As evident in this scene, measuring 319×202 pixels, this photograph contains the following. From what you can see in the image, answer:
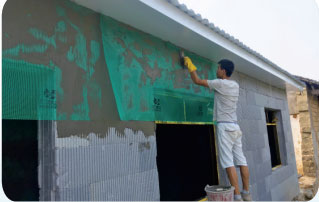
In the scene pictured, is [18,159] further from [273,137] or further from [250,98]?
[273,137]

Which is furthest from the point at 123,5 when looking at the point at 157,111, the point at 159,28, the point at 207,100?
the point at 207,100

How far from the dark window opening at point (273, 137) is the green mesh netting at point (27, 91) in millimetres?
5950

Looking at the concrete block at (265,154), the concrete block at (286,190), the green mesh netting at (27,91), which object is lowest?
the concrete block at (286,190)

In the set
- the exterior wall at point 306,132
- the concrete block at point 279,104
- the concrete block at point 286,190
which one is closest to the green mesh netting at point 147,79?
the concrete block at point 286,190

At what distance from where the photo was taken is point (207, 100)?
3799 millimetres

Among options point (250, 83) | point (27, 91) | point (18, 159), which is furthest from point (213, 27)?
point (250, 83)

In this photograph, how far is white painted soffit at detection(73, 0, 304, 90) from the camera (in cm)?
233

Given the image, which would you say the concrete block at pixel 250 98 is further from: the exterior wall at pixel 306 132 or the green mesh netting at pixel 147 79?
the exterior wall at pixel 306 132

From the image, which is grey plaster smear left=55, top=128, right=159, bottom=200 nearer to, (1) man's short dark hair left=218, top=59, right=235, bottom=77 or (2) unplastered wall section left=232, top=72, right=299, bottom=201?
(1) man's short dark hair left=218, top=59, right=235, bottom=77

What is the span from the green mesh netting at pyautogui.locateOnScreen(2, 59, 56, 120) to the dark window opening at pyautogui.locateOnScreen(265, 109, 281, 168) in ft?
19.5

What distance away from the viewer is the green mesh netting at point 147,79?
2.43 m

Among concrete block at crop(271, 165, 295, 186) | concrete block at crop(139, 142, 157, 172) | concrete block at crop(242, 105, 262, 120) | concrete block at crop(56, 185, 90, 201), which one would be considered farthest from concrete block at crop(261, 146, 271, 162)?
concrete block at crop(56, 185, 90, 201)

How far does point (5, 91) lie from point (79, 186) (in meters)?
0.85

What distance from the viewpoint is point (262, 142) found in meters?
5.36
